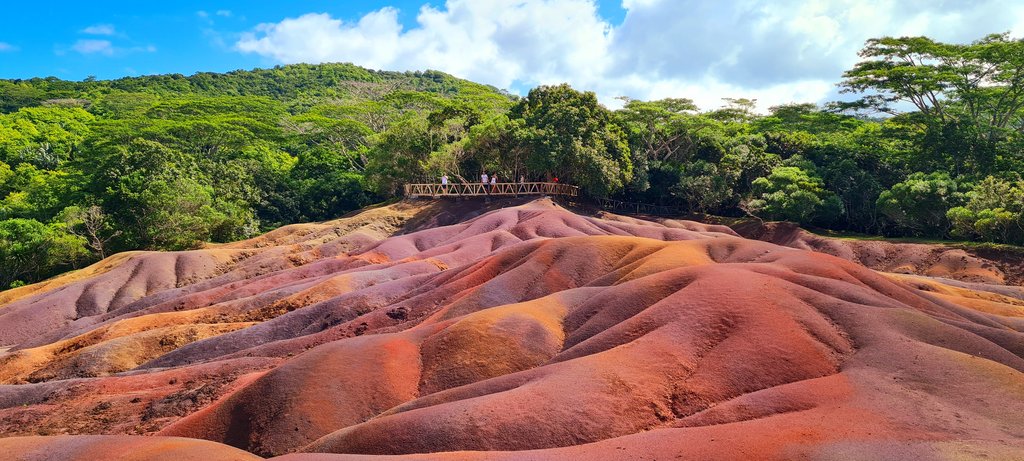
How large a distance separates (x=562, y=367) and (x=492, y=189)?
49.5 meters

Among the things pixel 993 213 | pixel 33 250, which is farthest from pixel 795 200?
pixel 33 250

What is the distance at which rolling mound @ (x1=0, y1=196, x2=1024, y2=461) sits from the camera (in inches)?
553

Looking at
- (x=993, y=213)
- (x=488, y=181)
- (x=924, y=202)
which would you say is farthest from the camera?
(x=488, y=181)

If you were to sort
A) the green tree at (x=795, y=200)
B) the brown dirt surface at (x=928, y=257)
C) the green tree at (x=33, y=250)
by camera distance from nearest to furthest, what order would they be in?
the brown dirt surface at (x=928, y=257) < the green tree at (x=33, y=250) < the green tree at (x=795, y=200)

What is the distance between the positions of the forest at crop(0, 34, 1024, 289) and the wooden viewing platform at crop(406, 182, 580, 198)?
66.8 inches

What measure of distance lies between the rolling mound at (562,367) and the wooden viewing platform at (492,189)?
2887 cm

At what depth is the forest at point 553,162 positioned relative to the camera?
174 ft

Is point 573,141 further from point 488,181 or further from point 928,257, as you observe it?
point 928,257

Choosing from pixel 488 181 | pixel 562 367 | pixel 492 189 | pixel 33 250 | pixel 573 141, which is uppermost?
pixel 573 141

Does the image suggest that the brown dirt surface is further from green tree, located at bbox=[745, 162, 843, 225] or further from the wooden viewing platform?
the wooden viewing platform

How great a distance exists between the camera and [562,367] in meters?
18.2

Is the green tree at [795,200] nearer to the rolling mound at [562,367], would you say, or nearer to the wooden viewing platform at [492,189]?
the wooden viewing platform at [492,189]

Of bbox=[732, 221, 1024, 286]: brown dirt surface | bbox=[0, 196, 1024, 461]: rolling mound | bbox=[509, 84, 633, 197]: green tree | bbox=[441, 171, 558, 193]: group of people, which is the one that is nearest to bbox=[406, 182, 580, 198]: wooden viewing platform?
bbox=[441, 171, 558, 193]: group of people

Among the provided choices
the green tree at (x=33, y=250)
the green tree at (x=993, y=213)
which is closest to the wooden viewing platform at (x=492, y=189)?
the green tree at (x=33, y=250)
